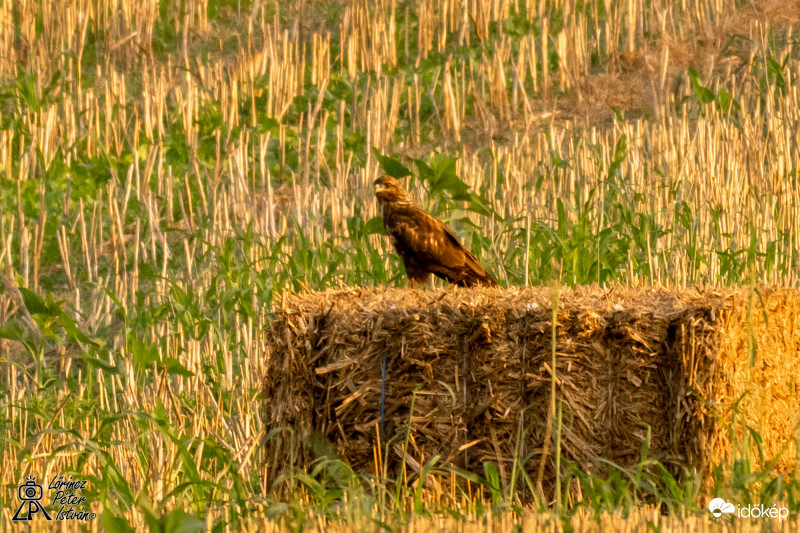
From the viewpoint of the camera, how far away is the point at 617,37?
11.9m

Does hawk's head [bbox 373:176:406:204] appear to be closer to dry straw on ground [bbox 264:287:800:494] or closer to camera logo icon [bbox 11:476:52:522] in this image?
dry straw on ground [bbox 264:287:800:494]

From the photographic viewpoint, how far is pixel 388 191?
18.5 feet

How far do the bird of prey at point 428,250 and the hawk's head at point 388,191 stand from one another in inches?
5.5

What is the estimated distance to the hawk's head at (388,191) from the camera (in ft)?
18.4

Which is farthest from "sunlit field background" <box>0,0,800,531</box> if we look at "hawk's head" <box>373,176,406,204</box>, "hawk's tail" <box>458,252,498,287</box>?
"hawk's tail" <box>458,252,498,287</box>

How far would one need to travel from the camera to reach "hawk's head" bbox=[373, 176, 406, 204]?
561 centimetres

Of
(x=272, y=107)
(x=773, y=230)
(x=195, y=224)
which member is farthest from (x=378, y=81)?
(x=773, y=230)

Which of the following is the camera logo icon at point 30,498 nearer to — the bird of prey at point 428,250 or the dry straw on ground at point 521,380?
the dry straw on ground at point 521,380

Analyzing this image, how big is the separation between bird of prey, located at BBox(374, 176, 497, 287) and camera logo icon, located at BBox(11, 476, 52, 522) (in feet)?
7.12

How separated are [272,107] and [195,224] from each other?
2329 millimetres

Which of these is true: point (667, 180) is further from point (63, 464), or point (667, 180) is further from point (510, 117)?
point (63, 464)

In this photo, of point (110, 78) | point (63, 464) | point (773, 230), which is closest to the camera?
point (63, 464)

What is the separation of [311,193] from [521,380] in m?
5.68

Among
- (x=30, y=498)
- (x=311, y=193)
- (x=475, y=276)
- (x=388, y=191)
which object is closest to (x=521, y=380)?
(x=475, y=276)
